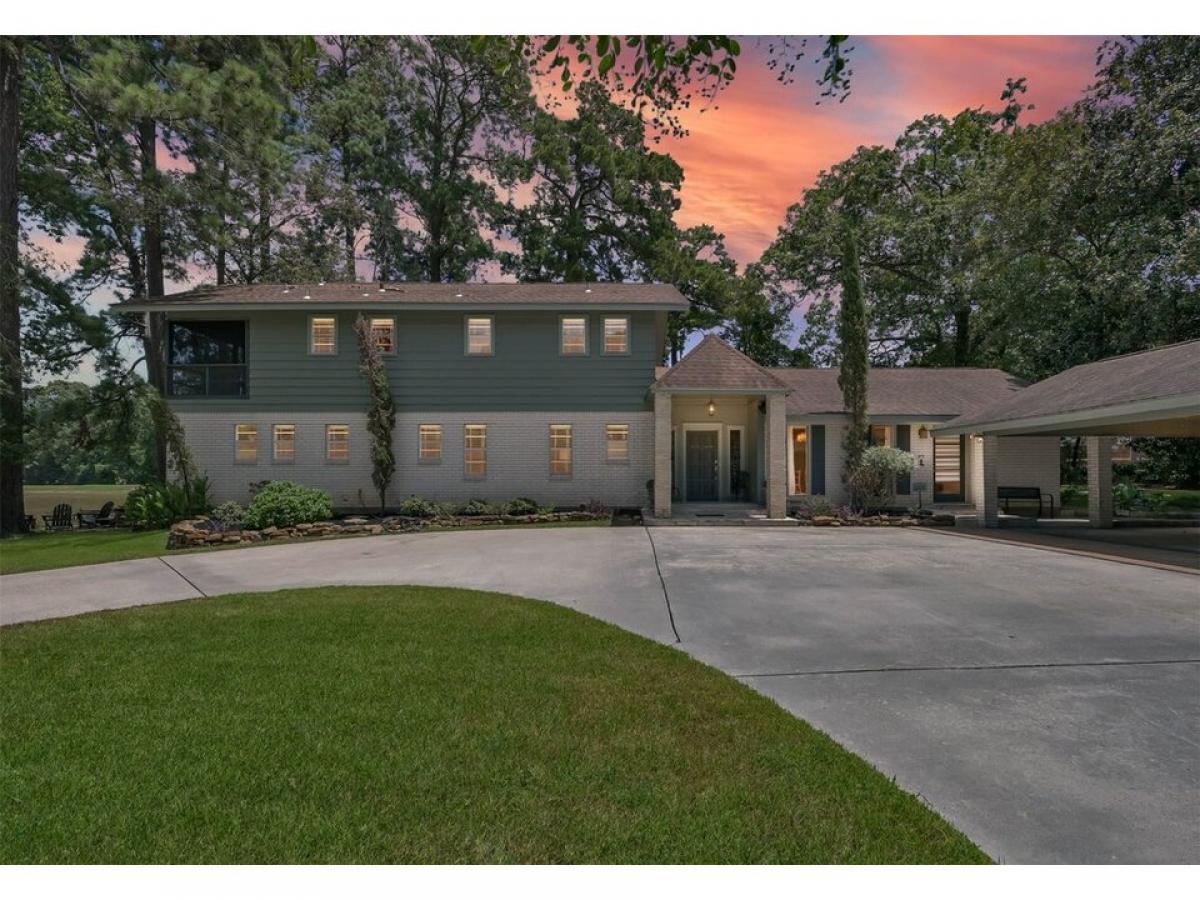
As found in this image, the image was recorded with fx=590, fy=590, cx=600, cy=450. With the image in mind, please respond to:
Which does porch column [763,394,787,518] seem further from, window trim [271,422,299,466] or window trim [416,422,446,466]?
window trim [271,422,299,466]

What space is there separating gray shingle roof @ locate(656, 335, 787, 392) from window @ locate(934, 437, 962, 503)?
22.4 ft

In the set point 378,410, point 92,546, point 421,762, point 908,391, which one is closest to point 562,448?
point 378,410

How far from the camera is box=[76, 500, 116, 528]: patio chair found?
16.5m

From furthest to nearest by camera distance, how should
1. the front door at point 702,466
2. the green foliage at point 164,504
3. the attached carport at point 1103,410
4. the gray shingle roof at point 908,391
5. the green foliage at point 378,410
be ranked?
the front door at point 702,466 → the gray shingle roof at point 908,391 → the green foliage at point 378,410 → the green foliage at point 164,504 → the attached carport at point 1103,410

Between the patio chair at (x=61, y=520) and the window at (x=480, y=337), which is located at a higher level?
the window at (x=480, y=337)

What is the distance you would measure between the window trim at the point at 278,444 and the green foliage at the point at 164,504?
184 centimetres

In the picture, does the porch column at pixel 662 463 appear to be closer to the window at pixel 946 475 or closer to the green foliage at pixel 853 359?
the green foliage at pixel 853 359

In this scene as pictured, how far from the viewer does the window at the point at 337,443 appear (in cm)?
1673

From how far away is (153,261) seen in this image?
20.6 m

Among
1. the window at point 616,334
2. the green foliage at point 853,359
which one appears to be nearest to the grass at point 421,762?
the window at point 616,334

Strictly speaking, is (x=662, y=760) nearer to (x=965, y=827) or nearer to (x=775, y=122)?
(x=965, y=827)

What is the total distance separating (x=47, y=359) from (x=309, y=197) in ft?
34.3

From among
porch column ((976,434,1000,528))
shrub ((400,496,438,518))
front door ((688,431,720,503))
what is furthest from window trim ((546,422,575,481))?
porch column ((976,434,1000,528))

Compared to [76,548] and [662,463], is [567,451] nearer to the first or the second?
[662,463]
